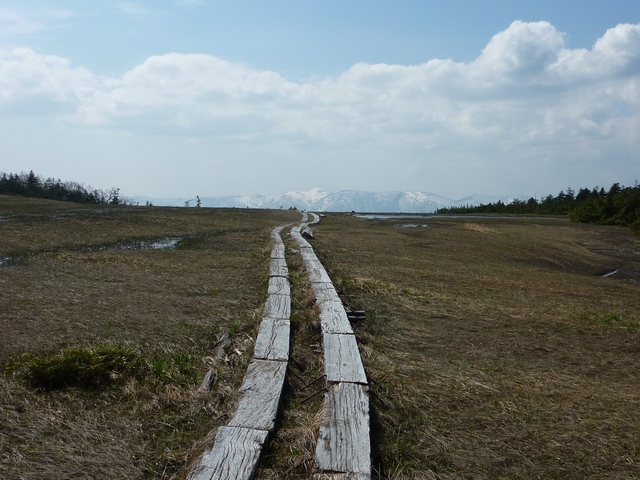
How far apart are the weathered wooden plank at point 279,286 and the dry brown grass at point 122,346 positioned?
8.4 inches

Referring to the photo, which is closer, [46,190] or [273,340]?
[273,340]

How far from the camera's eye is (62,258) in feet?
40.1

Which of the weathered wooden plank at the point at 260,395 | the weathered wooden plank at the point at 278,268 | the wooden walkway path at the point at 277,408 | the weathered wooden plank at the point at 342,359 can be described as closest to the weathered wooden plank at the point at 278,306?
the wooden walkway path at the point at 277,408

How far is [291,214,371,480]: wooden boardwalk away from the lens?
340 centimetres

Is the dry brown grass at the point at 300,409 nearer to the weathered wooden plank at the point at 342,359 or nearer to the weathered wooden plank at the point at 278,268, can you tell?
the weathered wooden plank at the point at 342,359

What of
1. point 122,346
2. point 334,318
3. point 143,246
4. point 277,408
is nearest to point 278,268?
point 334,318

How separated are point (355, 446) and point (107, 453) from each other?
64.7 inches

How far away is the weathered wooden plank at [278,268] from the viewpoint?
10.8 metres

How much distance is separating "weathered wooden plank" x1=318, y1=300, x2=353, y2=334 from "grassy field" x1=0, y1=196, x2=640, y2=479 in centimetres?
20

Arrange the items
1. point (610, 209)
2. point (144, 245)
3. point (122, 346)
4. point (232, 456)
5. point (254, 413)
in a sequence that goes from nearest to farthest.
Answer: point (232, 456)
point (254, 413)
point (122, 346)
point (144, 245)
point (610, 209)

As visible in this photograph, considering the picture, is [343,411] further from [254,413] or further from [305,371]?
[305,371]

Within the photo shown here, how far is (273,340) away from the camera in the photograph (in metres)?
5.93

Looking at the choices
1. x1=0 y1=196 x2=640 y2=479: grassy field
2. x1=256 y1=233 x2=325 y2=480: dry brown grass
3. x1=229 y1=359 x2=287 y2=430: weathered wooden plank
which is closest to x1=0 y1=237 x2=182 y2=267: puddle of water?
x1=0 y1=196 x2=640 y2=479: grassy field

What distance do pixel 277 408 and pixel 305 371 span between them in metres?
1.16
